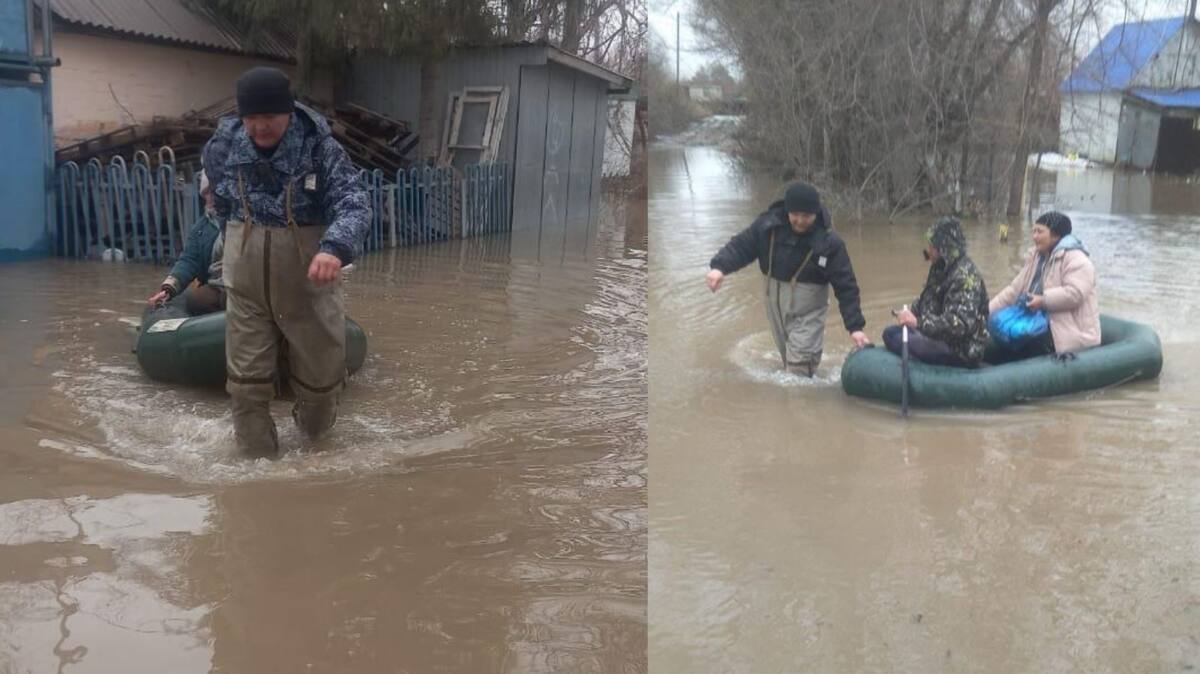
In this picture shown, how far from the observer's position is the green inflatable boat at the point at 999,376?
18.4 feet

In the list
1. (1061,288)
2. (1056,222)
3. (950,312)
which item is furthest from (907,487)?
(1056,222)

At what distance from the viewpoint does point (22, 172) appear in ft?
33.6

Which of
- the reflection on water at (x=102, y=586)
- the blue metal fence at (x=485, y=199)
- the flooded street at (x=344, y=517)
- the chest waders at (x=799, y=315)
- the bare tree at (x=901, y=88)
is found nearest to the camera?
the reflection on water at (x=102, y=586)

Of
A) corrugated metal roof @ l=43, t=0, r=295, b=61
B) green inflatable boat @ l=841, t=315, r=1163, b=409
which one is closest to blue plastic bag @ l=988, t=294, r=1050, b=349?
green inflatable boat @ l=841, t=315, r=1163, b=409

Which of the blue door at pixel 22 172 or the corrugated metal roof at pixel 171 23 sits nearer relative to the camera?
the blue door at pixel 22 172

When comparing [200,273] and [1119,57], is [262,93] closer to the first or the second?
[200,273]

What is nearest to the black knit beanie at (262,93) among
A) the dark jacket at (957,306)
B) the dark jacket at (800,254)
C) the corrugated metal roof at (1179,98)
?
the dark jacket at (800,254)

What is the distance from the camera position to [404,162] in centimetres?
1509

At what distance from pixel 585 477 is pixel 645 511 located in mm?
514

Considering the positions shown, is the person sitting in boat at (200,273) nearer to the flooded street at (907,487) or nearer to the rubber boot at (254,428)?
the rubber boot at (254,428)

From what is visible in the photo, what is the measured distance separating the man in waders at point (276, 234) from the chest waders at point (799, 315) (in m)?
2.72

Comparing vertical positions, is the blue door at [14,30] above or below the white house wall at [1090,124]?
above

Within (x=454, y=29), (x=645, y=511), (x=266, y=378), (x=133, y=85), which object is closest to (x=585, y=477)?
(x=645, y=511)

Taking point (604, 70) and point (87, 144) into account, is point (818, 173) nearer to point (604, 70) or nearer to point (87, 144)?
point (87, 144)
